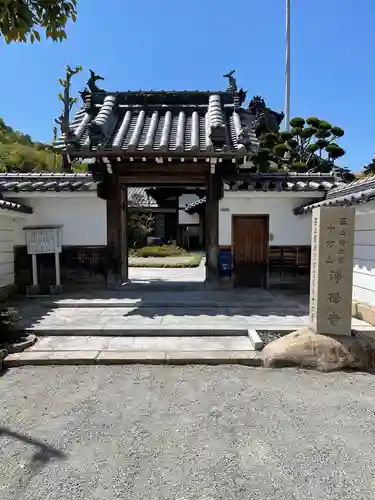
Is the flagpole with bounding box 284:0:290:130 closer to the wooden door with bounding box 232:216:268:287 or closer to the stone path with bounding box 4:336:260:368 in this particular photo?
the wooden door with bounding box 232:216:268:287

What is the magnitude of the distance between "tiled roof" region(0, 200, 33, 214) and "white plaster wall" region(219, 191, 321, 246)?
565cm

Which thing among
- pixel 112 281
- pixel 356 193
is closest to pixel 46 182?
pixel 112 281

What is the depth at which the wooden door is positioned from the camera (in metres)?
10.6

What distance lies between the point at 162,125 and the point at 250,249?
4684mm

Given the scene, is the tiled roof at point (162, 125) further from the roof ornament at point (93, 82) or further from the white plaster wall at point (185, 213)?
the white plaster wall at point (185, 213)

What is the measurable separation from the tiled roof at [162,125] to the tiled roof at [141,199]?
17.3 metres

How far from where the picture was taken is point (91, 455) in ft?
10.0

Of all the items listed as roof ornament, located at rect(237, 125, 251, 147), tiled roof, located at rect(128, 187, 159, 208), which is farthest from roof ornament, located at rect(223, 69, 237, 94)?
tiled roof, located at rect(128, 187, 159, 208)

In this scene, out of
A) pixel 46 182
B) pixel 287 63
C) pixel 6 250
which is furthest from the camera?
pixel 287 63

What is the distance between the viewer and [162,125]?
1049 centimetres

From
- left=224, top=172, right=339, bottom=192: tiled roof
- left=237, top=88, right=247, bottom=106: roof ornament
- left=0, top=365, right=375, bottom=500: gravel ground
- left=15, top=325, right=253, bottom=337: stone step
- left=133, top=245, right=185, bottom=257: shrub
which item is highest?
left=237, top=88, right=247, bottom=106: roof ornament

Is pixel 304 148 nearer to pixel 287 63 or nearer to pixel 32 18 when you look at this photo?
pixel 287 63

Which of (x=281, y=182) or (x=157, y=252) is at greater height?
(x=281, y=182)

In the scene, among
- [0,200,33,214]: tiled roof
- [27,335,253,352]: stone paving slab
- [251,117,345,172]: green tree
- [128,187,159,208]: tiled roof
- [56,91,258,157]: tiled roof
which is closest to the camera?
[27,335,253,352]: stone paving slab
